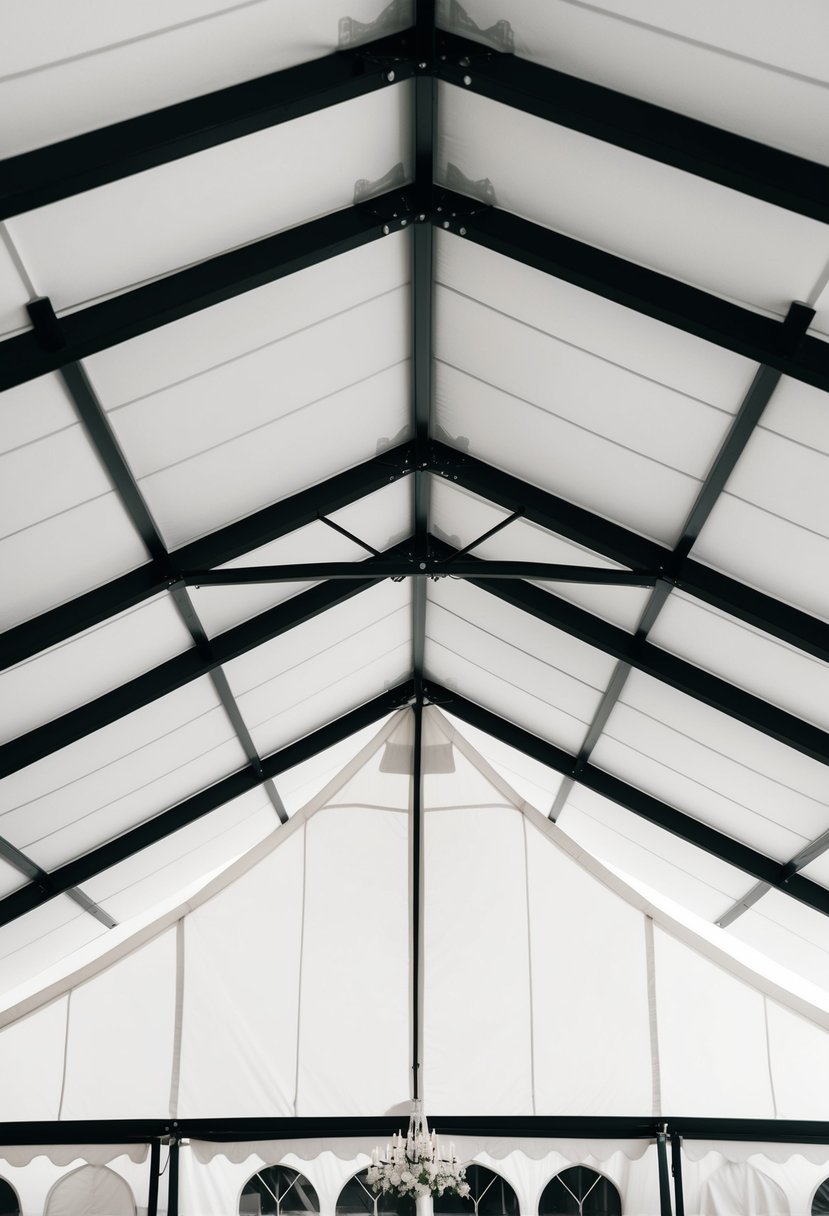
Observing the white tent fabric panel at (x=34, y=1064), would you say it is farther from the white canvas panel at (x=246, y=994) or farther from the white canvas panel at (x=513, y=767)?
the white canvas panel at (x=513, y=767)

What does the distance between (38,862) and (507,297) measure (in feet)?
15.8

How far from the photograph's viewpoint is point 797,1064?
8.04 meters

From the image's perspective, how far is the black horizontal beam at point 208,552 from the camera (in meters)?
4.77

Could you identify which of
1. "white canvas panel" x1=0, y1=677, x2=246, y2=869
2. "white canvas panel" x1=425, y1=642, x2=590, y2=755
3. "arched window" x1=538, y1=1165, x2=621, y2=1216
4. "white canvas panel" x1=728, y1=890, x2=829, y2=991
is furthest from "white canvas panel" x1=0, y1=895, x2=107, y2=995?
"white canvas panel" x1=728, y1=890, x2=829, y2=991

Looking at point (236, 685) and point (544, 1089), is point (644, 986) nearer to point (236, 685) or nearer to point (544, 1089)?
point (544, 1089)

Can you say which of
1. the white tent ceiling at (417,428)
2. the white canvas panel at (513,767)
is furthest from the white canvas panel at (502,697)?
the white canvas panel at (513,767)

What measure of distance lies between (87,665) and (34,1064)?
13.7 feet

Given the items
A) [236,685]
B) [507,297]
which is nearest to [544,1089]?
[236,685]

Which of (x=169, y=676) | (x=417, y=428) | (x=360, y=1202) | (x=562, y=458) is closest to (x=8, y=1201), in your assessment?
(x=360, y=1202)

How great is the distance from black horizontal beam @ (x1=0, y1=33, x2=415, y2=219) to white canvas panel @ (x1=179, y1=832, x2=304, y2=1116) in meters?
6.73

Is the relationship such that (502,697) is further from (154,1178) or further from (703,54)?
(703,54)

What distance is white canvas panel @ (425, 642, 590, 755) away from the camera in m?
7.57

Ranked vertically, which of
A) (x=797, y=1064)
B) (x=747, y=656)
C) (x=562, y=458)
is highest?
(x=562, y=458)

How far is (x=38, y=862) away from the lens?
268 inches
